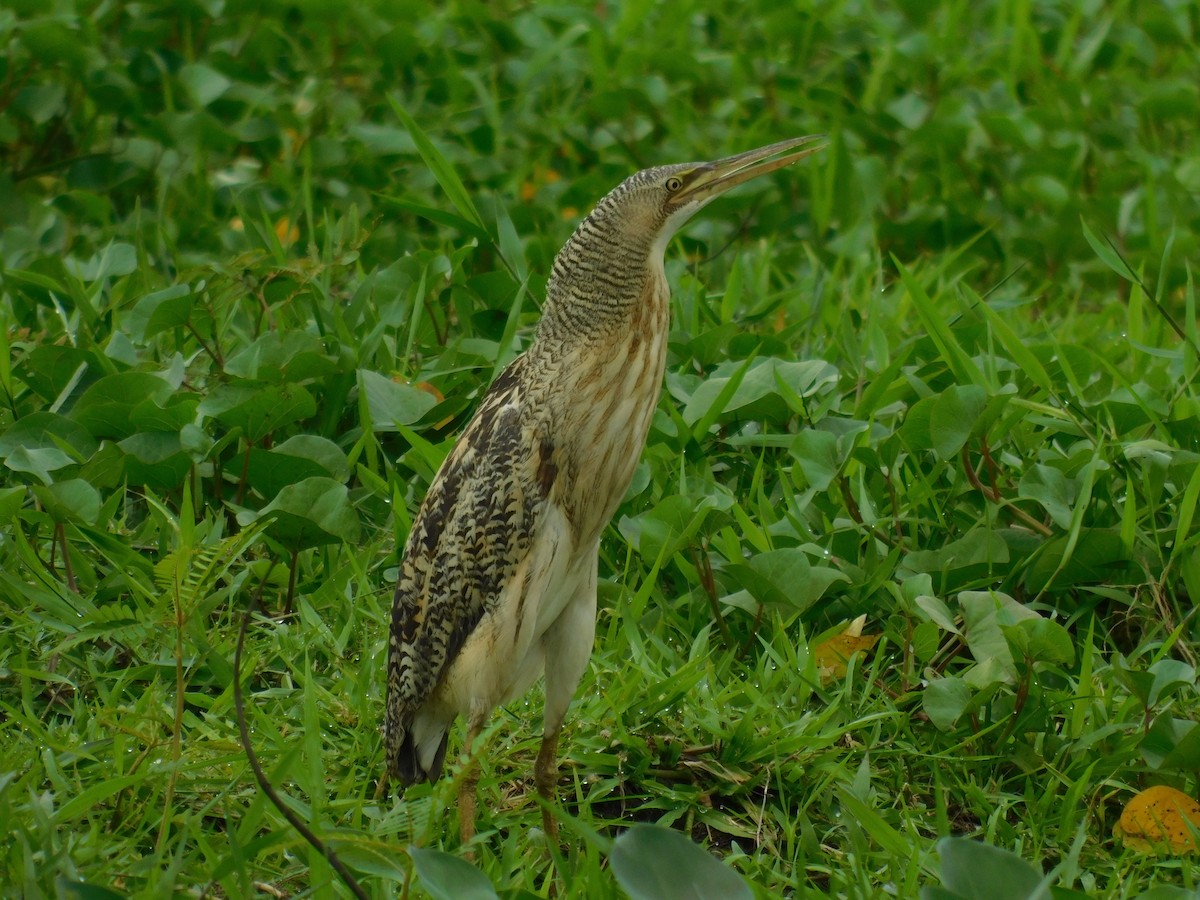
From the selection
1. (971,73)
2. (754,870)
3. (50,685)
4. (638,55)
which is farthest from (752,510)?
(971,73)

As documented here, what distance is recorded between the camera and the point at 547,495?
9.25 ft

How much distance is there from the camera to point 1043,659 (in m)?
3.04

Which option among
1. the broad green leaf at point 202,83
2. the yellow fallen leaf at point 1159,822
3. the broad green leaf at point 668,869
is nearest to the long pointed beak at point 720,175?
the broad green leaf at point 668,869

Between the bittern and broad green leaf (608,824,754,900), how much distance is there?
1.59 feet

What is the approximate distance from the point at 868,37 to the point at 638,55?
3.94ft

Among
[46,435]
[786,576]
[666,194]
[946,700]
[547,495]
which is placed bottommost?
[946,700]

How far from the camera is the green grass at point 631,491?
2959mm

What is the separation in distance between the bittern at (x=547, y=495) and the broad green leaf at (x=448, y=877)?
394 millimetres

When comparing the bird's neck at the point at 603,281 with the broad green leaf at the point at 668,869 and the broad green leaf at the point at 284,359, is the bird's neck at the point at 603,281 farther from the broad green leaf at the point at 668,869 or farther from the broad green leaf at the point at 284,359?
the broad green leaf at the point at 284,359

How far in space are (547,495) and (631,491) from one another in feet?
2.96

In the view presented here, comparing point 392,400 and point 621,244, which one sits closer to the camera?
point 621,244

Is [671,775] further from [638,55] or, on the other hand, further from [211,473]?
[638,55]

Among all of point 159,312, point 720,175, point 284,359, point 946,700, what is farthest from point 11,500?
point 946,700

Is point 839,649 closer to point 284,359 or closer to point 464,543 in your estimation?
point 464,543
